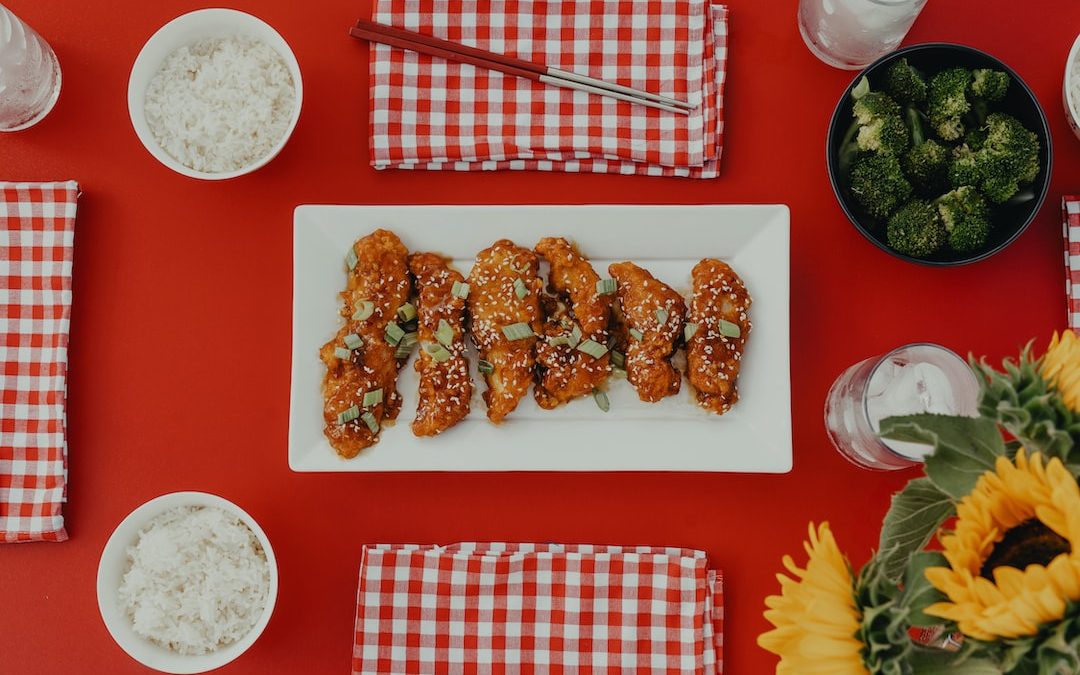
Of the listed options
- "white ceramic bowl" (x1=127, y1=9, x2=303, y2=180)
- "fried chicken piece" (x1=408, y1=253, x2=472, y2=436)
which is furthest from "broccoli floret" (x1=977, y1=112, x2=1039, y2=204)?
"white ceramic bowl" (x1=127, y1=9, x2=303, y2=180)

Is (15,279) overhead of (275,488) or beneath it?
overhead

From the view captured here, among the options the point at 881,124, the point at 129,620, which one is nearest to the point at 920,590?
the point at 881,124

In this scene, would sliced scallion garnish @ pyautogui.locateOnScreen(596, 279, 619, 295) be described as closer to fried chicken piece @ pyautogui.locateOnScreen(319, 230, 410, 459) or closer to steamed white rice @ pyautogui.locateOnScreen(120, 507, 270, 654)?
fried chicken piece @ pyautogui.locateOnScreen(319, 230, 410, 459)

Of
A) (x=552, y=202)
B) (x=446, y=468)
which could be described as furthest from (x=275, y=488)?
(x=552, y=202)

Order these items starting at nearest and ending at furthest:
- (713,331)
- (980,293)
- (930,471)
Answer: (930,471)
(713,331)
(980,293)

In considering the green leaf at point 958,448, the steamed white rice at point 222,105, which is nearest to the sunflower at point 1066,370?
the green leaf at point 958,448

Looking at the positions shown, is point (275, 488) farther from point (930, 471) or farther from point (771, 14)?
point (771, 14)

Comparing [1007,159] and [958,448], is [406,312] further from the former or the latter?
[1007,159]
